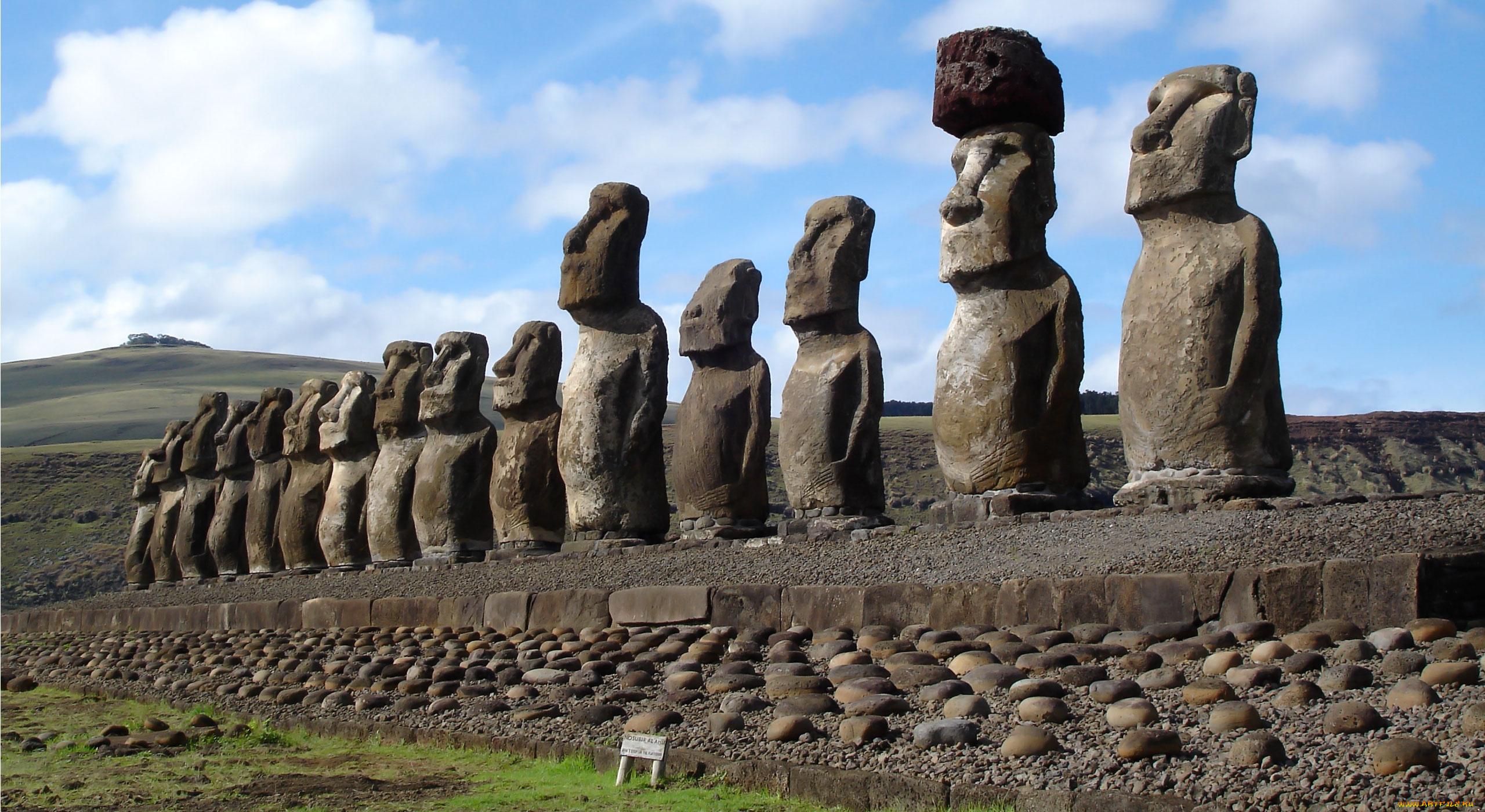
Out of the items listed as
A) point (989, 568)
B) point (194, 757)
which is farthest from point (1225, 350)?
point (194, 757)

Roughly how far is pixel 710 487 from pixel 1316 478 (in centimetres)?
2052

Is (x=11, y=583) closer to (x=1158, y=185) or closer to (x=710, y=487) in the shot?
(x=710, y=487)

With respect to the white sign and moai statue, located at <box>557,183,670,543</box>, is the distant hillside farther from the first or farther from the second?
the white sign

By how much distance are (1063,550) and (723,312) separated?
15.5ft

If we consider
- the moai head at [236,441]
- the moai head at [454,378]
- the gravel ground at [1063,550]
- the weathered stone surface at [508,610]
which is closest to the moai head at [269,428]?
the moai head at [236,441]

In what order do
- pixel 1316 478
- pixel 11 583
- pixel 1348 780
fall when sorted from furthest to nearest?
pixel 11 583
pixel 1316 478
pixel 1348 780

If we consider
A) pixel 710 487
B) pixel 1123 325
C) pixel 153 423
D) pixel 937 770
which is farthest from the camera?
pixel 153 423

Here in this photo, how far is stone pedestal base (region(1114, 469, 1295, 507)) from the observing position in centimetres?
769

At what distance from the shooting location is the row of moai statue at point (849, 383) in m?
8.04

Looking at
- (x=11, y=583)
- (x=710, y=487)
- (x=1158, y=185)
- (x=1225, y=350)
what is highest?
(x=1158, y=185)

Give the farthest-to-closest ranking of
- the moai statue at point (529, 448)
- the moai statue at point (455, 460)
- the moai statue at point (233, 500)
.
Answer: the moai statue at point (233, 500) → the moai statue at point (455, 460) → the moai statue at point (529, 448)

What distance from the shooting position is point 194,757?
6074 millimetres

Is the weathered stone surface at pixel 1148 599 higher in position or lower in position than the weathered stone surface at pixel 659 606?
higher

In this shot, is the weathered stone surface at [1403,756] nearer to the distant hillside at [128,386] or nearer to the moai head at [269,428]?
the moai head at [269,428]
